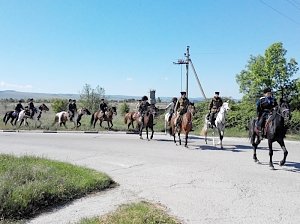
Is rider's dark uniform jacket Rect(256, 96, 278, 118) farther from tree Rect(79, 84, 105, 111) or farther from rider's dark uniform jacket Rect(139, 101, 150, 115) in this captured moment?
tree Rect(79, 84, 105, 111)

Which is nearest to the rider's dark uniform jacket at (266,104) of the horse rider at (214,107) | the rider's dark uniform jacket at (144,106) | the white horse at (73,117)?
the horse rider at (214,107)

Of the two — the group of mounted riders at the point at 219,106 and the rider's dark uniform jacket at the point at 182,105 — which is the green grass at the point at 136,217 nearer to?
→ the group of mounted riders at the point at 219,106

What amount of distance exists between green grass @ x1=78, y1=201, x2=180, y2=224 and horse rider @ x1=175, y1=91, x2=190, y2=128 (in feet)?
36.0

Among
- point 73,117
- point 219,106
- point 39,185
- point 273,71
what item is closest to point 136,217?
point 39,185

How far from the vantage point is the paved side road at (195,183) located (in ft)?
24.8

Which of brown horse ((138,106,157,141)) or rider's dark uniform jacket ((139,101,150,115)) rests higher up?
rider's dark uniform jacket ((139,101,150,115))

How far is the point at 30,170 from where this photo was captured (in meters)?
9.83

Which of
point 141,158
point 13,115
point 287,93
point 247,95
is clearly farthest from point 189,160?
point 247,95

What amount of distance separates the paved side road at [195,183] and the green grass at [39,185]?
341 mm

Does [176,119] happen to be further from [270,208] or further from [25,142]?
[270,208]

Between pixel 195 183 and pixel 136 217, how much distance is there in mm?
3541

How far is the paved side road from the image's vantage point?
7.57m

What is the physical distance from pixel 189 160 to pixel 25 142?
33.2 ft

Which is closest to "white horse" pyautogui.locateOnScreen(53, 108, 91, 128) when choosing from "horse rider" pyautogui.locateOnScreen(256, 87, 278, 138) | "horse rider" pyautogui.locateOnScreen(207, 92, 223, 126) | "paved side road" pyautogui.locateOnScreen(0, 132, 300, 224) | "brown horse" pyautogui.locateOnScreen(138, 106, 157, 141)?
"brown horse" pyautogui.locateOnScreen(138, 106, 157, 141)
